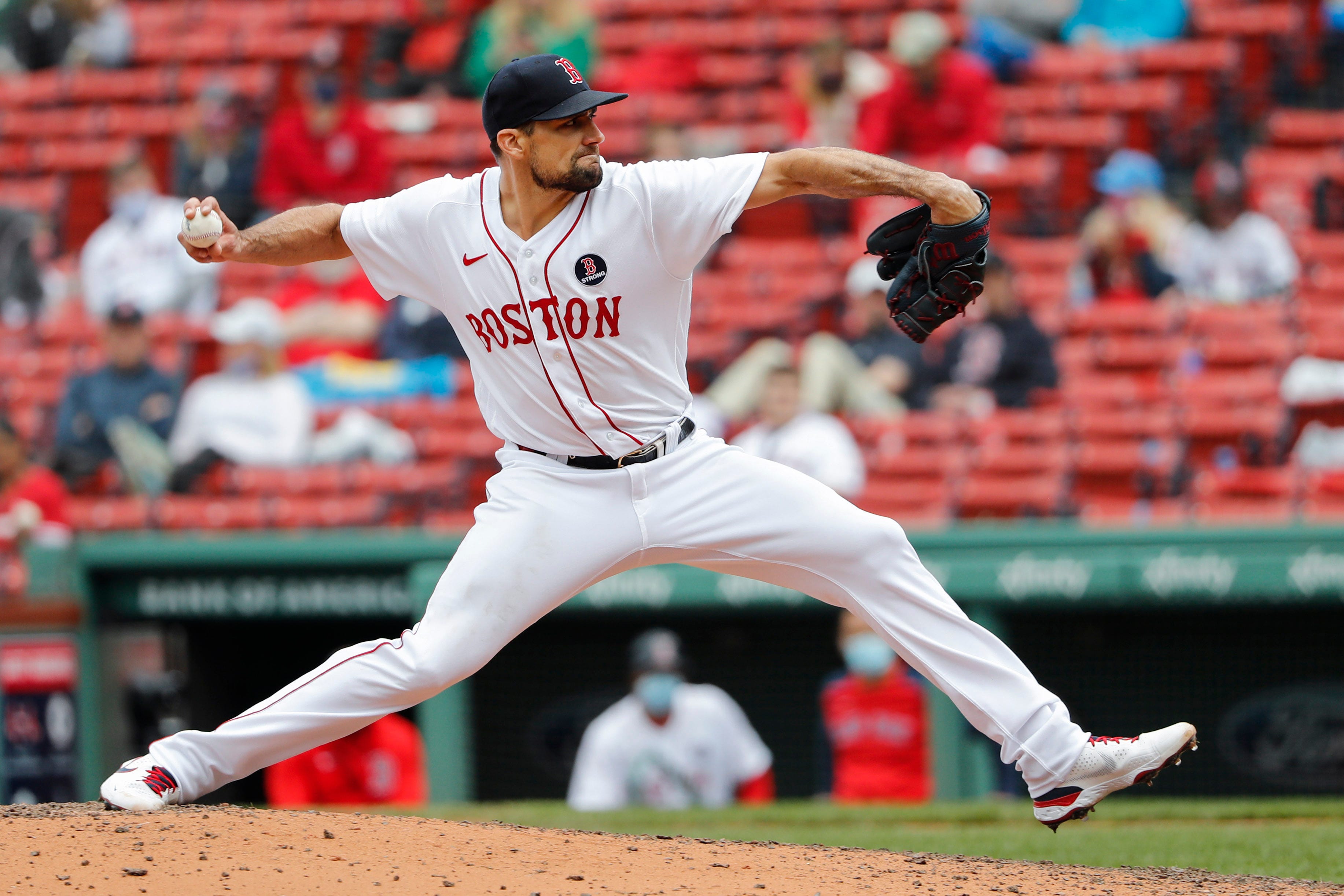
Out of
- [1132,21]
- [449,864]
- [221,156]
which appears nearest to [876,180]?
[449,864]

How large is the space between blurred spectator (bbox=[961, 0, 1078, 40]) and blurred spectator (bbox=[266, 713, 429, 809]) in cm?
583

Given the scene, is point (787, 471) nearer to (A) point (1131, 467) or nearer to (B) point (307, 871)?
(B) point (307, 871)

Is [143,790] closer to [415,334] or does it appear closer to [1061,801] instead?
[1061,801]

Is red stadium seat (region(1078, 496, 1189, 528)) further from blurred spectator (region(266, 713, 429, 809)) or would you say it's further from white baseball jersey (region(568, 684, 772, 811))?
blurred spectator (region(266, 713, 429, 809))

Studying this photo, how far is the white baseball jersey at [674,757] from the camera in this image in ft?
22.0

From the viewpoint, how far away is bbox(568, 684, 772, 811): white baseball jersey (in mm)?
6699

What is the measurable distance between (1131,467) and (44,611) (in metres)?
4.93

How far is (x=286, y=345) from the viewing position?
9.11 meters

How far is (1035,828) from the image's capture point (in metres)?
5.47

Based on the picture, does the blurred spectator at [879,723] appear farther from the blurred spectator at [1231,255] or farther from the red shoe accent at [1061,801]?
the blurred spectator at [1231,255]

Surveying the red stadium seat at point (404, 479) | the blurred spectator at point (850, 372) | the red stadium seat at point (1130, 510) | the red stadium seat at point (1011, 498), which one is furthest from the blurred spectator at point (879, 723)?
the red stadium seat at point (404, 479)

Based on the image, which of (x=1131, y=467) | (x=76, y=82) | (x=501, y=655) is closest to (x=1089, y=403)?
(x=1131, y=467)

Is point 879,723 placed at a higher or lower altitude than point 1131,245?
lower

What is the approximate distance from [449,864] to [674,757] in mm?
3478
